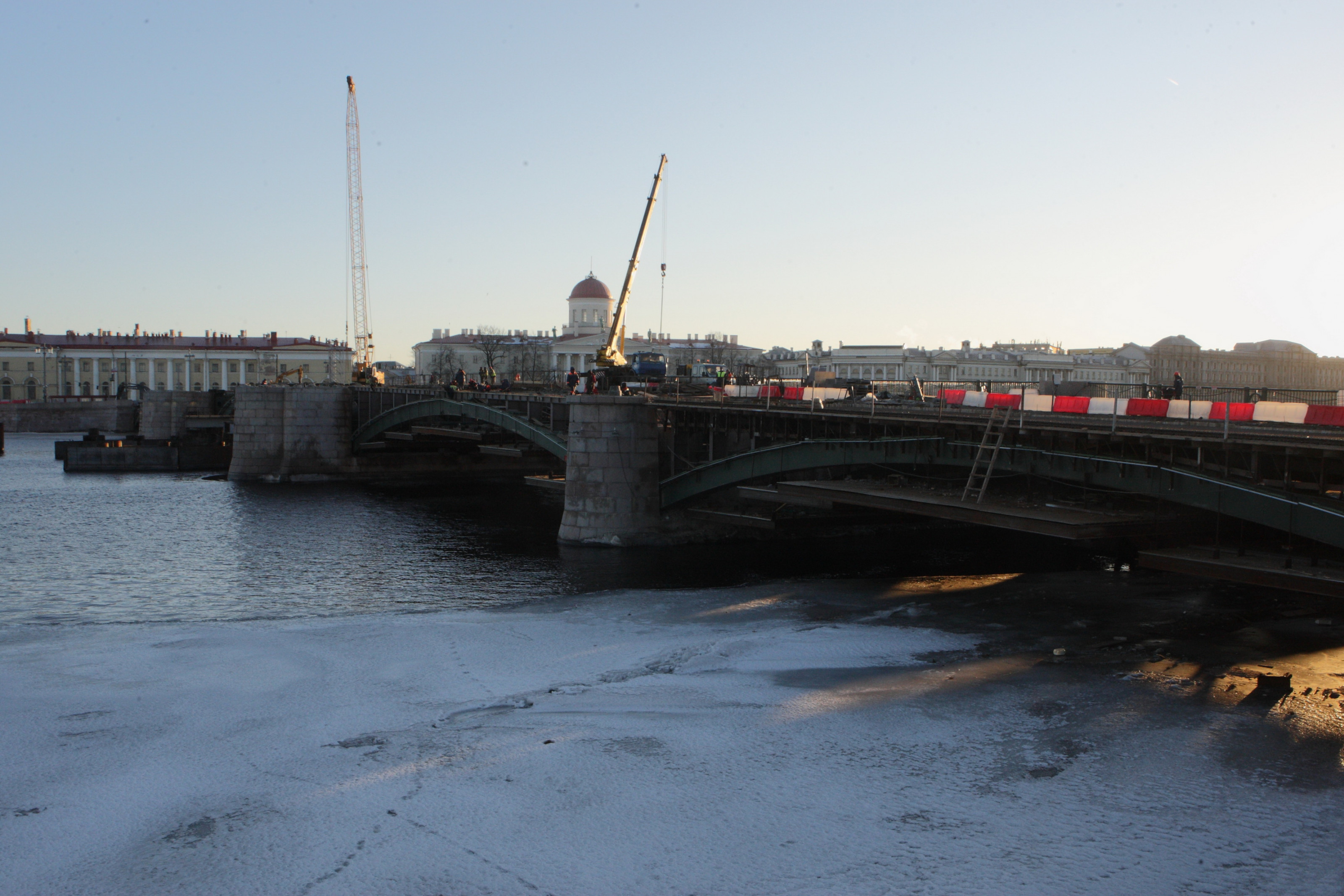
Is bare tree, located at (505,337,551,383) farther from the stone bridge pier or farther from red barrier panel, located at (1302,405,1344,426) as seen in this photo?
red barrier panel, located at (1302,405,1344,426)

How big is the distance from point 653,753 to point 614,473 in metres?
18.2

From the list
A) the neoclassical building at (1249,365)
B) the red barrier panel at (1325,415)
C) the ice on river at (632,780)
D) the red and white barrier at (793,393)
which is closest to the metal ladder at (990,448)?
the ice on river at (632,780)

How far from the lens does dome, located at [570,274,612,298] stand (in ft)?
449

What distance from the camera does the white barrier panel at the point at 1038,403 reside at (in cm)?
1967

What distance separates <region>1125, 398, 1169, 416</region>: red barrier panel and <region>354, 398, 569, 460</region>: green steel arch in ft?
52.7

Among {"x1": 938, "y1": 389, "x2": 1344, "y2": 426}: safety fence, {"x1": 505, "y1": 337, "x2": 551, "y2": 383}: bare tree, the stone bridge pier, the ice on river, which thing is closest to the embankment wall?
{"x1": 505, "y1": 337, "x2": 551, "y2": 383}: bare tree

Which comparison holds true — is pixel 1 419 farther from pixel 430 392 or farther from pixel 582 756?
pixel 582 756

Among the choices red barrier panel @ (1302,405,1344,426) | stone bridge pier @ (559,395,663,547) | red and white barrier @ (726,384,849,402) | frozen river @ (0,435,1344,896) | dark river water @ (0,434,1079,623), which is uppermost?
red and white barrier @ (726,384,849,402)

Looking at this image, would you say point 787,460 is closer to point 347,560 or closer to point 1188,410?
point 1188,410

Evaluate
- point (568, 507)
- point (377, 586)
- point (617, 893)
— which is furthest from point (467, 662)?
point (568, 507)

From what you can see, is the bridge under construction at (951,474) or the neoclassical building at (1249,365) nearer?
the bridge under construction at (951,474)

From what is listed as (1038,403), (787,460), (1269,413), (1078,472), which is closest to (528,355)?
(787,460)

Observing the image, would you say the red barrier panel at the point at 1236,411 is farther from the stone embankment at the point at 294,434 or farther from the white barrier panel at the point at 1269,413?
the stone embankment at the point at 294,434

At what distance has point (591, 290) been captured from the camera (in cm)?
13725
